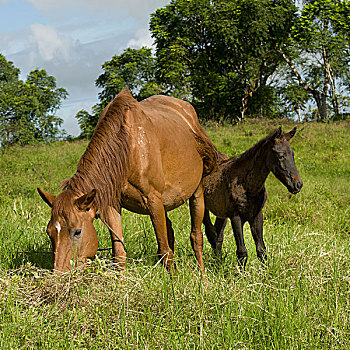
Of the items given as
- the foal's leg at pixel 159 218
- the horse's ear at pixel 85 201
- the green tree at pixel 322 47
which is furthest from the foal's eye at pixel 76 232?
the green tree at pixel 322 47

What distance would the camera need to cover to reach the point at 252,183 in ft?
16.6

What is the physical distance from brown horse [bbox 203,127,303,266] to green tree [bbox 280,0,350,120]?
21.4 m

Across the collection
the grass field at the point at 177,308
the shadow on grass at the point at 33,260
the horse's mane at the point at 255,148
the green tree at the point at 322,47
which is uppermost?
the green tree at the point at 322,47

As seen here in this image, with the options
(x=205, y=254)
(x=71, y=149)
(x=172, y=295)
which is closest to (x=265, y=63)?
(x=71, y=149)

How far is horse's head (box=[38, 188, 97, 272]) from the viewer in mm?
3441

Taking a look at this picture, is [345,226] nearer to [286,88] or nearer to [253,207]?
[253,207]

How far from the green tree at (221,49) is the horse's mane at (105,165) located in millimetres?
24548

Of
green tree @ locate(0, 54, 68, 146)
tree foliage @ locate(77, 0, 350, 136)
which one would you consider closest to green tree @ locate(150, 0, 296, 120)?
tree foliage @ locate(77, 0, 350, 136)

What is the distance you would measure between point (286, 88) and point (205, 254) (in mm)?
26303

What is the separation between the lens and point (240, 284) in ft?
13.6

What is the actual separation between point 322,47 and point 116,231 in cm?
2605

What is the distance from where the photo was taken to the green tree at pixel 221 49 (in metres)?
27.3

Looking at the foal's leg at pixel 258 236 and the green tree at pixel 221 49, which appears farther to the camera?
the green tree at pixel 221 49

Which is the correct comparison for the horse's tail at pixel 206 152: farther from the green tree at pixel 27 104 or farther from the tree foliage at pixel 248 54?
the green tree at pixel 27 104
